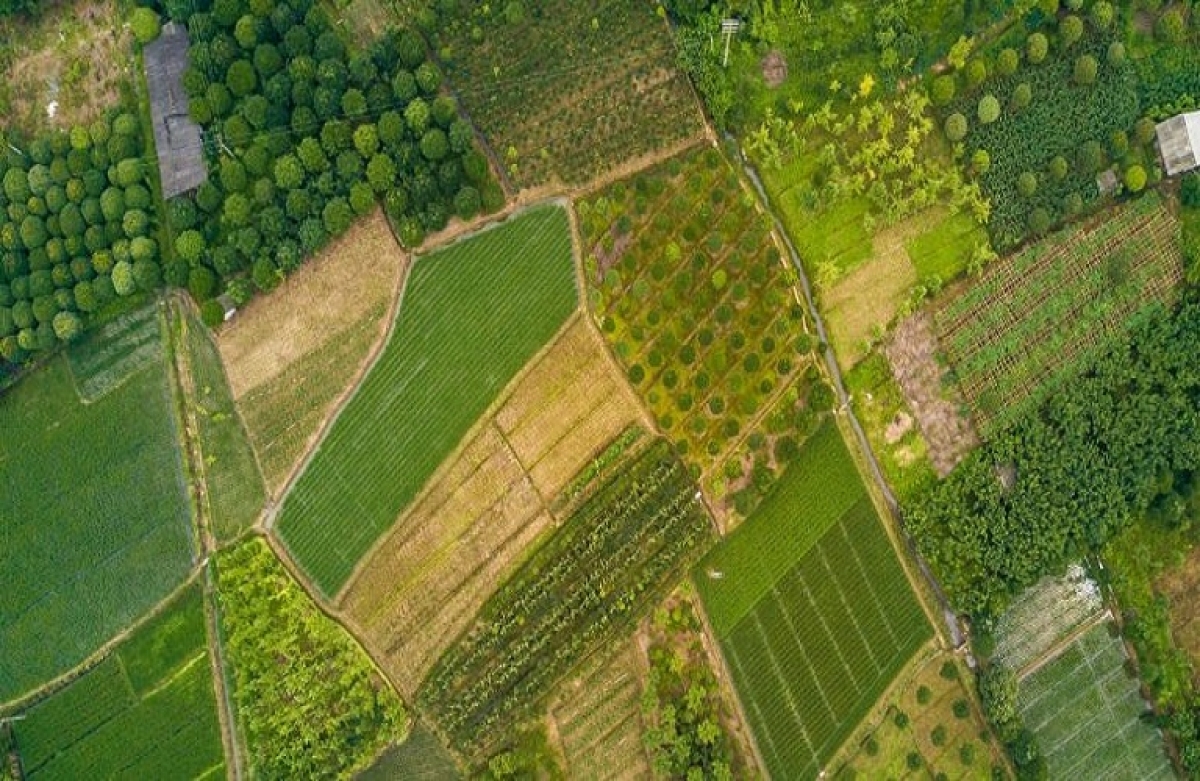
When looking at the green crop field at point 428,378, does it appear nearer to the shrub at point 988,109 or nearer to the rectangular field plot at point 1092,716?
the shrub at point 988,109

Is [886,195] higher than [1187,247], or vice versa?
[886,195]

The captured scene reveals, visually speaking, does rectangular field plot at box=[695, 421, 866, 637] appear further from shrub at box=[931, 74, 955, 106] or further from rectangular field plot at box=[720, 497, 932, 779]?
shrub at box=[931, 74, 955, 106]

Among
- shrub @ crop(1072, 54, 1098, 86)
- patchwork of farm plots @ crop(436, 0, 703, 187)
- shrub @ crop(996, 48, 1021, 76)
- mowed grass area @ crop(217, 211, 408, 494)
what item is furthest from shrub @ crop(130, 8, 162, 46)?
shrub @ crop(1072, 54, 1098, 86)

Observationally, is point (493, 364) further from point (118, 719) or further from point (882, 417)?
point (118, 719)

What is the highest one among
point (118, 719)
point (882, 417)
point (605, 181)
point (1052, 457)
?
point (605, 181)

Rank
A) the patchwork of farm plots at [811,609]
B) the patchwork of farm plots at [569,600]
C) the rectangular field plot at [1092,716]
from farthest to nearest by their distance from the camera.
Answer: the rectangular field plot at [1092,716] → the patchwork of farm plots at [569,600] → the patchwork of farm plots at [811,609]

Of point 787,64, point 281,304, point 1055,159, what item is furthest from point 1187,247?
point 281,304

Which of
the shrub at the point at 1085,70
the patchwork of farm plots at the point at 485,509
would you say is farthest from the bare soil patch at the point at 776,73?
the patchwork of farm plots at the point at 485,509
